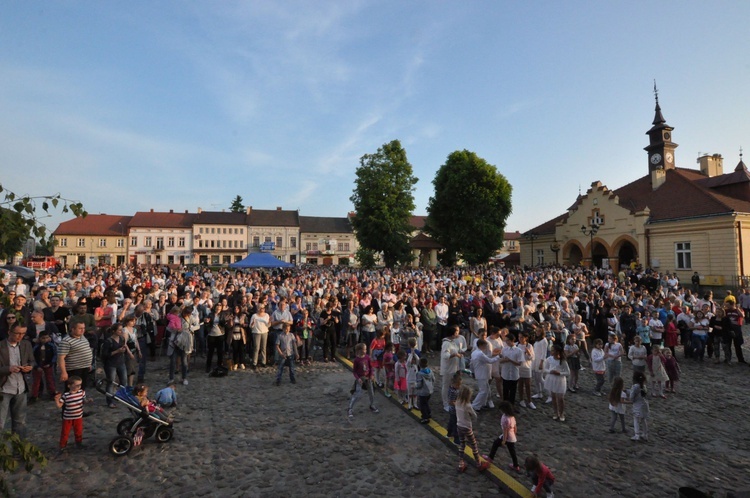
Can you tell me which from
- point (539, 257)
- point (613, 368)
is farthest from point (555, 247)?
point (613, 368)

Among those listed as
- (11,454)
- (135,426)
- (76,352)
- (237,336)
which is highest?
(11,454)

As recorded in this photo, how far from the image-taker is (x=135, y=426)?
22.2 feet

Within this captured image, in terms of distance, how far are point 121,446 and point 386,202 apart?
120 feet

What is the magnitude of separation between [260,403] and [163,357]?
224 inches

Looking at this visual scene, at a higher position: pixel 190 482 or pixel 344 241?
pixel 344 241

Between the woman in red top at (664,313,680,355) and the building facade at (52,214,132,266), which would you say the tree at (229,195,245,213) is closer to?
the building facade at (52,214,132,266)

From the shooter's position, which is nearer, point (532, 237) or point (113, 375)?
point (113, 375)

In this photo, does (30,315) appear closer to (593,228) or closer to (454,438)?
(454,438)

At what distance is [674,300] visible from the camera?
51.4ft

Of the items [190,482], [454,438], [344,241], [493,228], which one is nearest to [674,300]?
[454,438]

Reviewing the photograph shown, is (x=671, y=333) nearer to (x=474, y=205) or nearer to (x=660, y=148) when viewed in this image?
(x=474, y=205)

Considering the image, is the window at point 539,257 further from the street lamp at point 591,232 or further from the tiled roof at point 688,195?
the tiled roof at point 688,195

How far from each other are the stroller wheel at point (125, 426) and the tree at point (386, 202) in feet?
115

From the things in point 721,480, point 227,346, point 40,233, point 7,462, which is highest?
point 40,233
